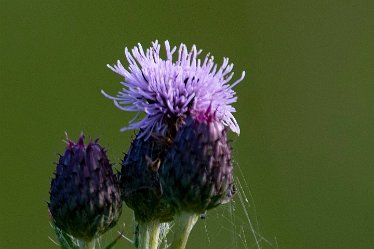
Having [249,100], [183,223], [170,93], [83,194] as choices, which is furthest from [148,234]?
[249,100]

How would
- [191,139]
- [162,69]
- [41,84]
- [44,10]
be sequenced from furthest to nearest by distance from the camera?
[44,10], [41,84], [162,69], [191,139]

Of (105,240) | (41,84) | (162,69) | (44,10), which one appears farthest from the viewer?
(44,10)

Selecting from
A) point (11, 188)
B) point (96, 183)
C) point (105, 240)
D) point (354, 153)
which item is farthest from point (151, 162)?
point (354, 153)

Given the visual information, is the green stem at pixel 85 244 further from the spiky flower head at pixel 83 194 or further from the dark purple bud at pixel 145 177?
the dark purple bud at pixel 145 177

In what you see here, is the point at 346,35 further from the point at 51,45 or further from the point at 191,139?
the point at 191,139

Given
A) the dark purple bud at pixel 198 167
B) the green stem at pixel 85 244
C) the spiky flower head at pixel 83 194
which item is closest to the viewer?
the dark purple bud at pixel 198 167

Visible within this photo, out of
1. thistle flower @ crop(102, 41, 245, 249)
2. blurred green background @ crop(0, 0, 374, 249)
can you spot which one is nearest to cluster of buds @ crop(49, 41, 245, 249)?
thistle flower @ crop(102, 41, 245, 249)

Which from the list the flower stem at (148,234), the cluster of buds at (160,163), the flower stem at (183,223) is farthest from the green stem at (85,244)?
the flower stem at (183,223)
